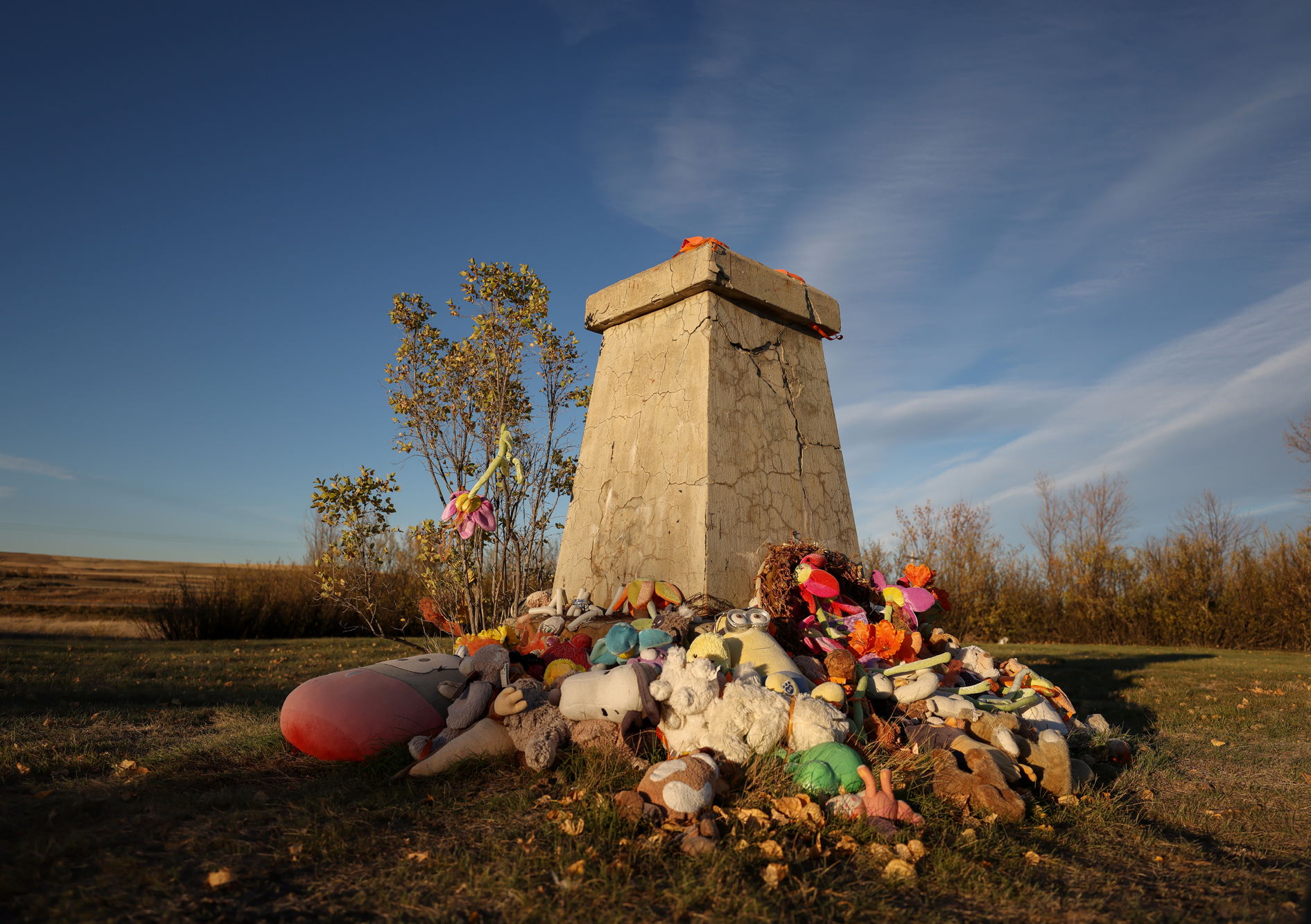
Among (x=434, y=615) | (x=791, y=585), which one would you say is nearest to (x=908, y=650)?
(x=791, y=585)

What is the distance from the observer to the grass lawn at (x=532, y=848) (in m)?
1.73

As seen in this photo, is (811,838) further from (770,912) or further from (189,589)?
(189,589)

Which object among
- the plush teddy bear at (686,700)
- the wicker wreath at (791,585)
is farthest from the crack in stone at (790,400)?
the plush teddy bear at (686,700)

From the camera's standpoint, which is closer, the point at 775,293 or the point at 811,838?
the point at 811,838

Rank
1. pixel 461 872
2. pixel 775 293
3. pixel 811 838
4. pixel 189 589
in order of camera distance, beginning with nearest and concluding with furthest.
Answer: pixel 461 872
pixel 811 838
pixel 775 293
pixel 189 589

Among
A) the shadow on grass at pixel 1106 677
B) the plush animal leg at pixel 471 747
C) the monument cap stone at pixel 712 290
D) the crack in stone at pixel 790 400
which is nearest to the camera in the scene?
Answer: the plush animal leg at pixel 471 747

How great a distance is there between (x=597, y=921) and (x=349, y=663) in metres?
6.66

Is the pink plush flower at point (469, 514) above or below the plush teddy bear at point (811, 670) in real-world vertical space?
above

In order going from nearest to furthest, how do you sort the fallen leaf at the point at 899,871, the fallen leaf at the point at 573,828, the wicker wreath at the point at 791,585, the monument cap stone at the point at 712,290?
the fallen leaf at the point at 899,871 < the fallen leaf at the point at 573,828 < the wicker wreath at the point at 791,585 < the monument cap stone at the point at 712,290

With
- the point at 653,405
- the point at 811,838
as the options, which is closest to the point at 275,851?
the point at 811,838

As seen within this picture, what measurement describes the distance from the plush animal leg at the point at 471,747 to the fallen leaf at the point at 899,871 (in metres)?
1.40

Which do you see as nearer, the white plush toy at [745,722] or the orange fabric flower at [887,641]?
the white plush toy at [745,722]

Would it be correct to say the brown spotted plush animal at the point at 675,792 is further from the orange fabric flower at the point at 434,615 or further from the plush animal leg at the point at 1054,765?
the orange fabric flower at the point at 434,615

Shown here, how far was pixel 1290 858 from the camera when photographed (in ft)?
7.73
